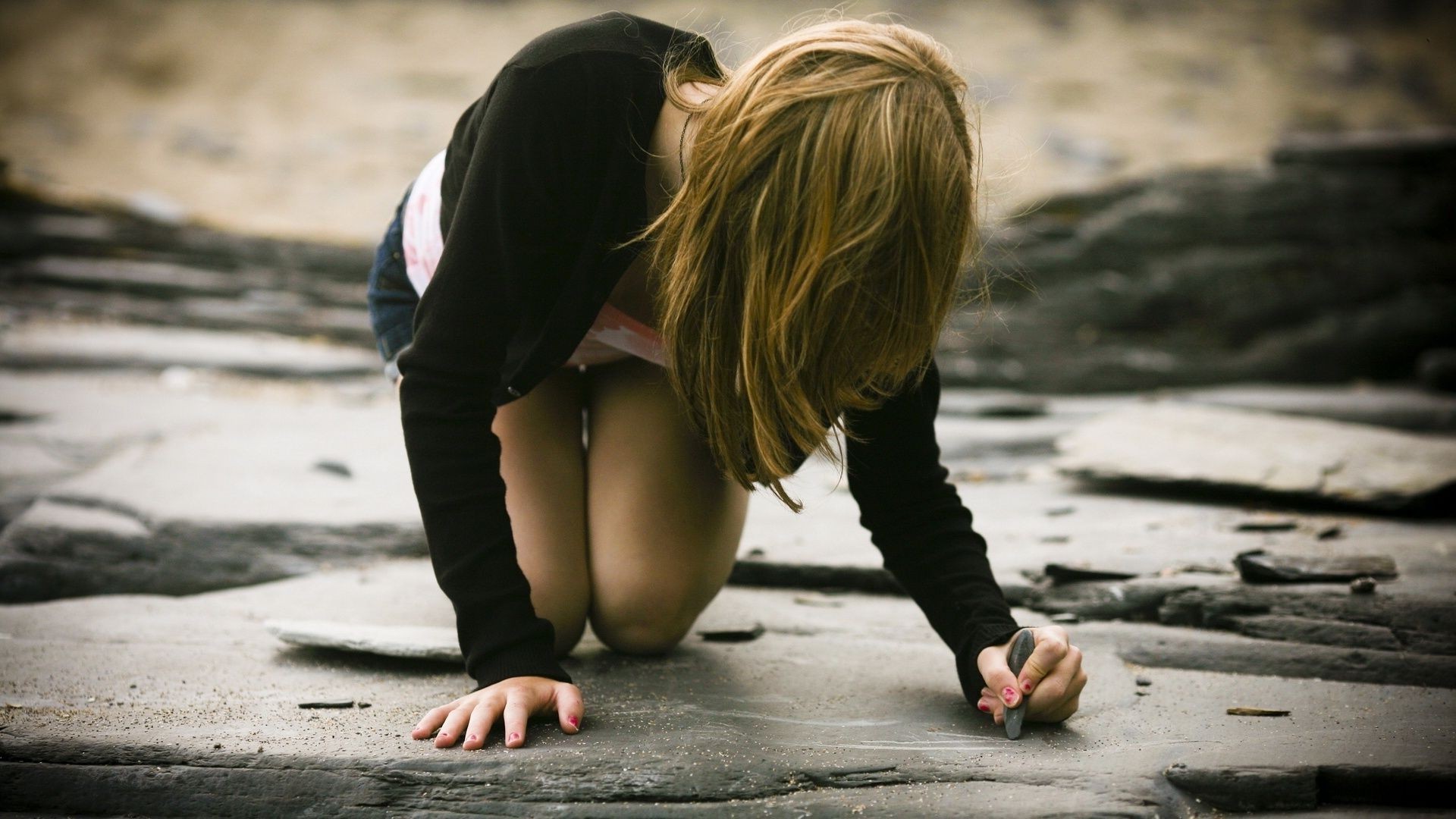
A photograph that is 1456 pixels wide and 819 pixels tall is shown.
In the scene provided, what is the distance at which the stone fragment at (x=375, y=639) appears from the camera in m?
1.64

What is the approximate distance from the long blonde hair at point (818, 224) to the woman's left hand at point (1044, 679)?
1.12ft

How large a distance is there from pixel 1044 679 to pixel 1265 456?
1502mm

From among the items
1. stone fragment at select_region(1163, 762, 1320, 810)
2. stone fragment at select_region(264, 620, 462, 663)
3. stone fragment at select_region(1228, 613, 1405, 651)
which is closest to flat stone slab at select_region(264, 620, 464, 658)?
stone fragment at select_region(264, 620, 462, 663)

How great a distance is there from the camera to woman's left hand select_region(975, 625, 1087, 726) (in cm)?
139

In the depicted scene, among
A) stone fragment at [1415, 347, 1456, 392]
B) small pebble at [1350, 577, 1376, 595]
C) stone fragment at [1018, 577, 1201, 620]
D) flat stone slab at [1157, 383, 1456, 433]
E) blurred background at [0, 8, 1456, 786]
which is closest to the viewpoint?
blurred background at [0, 8, 1456, 786]

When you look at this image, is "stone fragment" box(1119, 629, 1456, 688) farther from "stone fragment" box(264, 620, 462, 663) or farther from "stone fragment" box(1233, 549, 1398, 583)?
"stone fragment" box(264, 620, 462, 663)

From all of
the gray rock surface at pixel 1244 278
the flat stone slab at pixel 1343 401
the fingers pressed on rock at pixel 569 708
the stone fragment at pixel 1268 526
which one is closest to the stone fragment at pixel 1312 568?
the stone fragment at pixel 1268 526

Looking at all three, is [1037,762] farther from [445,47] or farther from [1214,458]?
[445,47]

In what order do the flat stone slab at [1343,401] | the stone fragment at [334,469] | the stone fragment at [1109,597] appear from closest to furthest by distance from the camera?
the stone fragment at [1109,597] < the stone fragment at [334,469] < the flat stone slab at [1343,401]

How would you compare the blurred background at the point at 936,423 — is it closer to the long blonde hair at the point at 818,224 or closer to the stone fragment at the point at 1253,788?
the stone fragment at the point at 1253,788

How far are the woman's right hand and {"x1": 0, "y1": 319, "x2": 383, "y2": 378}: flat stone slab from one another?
3.03m

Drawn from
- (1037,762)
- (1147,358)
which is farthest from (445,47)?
(1037,762)

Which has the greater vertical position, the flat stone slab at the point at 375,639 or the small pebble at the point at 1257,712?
the small pebble at the point at 1257,712

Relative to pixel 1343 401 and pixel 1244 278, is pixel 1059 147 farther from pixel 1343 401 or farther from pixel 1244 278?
pixel 1343 401
